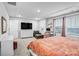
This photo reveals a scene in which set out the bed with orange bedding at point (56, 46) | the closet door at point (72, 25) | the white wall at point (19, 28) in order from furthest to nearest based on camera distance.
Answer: the white wall at point (19, 28) → the closet door at point (72, 25) → the bed with orange bedding at point (56, 46)

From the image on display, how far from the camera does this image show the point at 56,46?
5.84ft

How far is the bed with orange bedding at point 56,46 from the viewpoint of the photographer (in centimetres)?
154

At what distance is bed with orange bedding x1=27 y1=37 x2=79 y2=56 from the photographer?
154 cm

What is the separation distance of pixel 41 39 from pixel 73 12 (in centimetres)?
108

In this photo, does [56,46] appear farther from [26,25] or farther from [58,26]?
[26,25]

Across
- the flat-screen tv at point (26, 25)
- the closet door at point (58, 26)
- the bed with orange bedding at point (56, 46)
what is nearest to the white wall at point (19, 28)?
the flat-screen tv at point (26, 25)

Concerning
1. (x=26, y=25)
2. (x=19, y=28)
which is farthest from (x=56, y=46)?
(x=19, y=28)

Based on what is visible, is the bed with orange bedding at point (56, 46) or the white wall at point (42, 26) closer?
the bed with orange bedding at point (56, 46)

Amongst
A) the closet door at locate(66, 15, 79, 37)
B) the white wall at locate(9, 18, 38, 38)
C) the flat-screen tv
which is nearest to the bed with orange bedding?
the closet door at locate(66, 15, 79, 37)

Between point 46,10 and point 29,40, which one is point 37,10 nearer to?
point 46,10

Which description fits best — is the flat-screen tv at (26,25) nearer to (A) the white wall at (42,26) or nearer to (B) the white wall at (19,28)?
(B) the white wall at (19,28)

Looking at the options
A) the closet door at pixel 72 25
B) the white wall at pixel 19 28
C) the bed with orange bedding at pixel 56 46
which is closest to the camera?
the bed with orange bedding at pixel 56 46

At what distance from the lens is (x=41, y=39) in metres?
2.07

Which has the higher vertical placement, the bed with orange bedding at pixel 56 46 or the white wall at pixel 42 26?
the white wall at pixel 42 26
